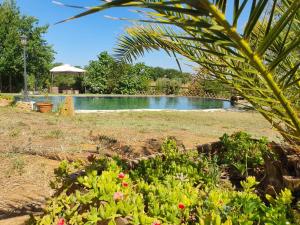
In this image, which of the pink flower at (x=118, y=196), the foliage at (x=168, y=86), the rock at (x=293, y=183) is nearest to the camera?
the pink flower at (x=118, y=196)

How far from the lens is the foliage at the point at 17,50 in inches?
1288

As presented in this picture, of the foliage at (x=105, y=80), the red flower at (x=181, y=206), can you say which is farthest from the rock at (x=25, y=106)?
the foliage at (x=105, y=80)

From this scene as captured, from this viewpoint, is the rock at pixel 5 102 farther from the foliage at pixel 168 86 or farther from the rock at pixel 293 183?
the foliage at pixel 168 86

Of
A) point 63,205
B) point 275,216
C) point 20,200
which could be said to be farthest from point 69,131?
point 275,216

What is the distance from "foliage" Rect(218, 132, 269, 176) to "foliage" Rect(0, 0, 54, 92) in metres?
31.0

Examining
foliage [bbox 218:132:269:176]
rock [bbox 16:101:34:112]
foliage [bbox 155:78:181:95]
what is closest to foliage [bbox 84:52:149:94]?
foliage [bbox 155:78:181:95]

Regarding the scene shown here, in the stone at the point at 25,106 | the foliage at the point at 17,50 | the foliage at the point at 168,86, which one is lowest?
the stone at the point at 25,106

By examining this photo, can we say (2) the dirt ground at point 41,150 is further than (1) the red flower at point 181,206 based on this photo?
Yes

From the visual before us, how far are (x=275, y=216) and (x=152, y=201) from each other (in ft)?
2.80

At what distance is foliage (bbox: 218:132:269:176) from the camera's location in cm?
418

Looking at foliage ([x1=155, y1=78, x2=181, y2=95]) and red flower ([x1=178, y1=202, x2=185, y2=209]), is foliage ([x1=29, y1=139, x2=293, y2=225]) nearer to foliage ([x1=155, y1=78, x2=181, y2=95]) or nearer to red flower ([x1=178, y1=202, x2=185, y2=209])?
red flower ([x1=178, y1=202, x2=185, y2=209])

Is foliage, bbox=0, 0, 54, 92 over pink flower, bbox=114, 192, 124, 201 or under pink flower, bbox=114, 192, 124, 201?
over

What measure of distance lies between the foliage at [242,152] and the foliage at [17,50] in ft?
102

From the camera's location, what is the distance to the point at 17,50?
33656 millimetres
